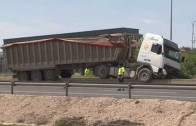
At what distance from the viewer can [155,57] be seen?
107 feet

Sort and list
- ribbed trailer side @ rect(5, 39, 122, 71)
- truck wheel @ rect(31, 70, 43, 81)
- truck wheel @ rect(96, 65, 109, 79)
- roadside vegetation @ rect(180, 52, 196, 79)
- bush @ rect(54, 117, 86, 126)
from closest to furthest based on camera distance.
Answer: bush @ rect(54, 117, 86, 126)
ribbed trailer side @ rect(5, 39, 122, 71)
truck wheel @ rect(96, 65, 109, 79)
truck wheel @ rect(31, 70, 43, 81)
roadside vegetation @ rect(180, 52, 196, 79)

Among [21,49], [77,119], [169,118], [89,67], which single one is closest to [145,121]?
[169,118]

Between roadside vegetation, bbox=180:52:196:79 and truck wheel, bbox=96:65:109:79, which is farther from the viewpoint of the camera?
roadside vegetation, bbox=180:52:196:79

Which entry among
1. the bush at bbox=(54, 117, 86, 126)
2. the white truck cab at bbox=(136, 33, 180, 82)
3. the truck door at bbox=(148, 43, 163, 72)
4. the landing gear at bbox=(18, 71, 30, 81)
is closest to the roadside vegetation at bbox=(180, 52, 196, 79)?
the white truck cab at bbox=(136, 33, 180, 82)

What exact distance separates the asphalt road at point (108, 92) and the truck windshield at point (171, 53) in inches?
571

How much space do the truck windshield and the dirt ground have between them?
52.7 feet

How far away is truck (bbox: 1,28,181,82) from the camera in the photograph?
108ft

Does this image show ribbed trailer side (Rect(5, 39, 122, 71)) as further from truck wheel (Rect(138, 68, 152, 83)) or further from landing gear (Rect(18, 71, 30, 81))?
truck wheel (Rect(138, 68, 152, 83))

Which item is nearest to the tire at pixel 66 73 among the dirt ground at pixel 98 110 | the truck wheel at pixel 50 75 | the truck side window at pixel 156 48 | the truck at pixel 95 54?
the truck at pixel 95 54

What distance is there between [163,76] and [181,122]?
20148 millimetres

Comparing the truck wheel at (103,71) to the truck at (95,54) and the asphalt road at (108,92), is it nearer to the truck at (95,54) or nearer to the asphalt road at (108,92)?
the truck at (95,54)

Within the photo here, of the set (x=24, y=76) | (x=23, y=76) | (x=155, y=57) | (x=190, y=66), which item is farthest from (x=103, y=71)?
(x=190, y=66)

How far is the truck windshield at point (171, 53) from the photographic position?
1296 inches

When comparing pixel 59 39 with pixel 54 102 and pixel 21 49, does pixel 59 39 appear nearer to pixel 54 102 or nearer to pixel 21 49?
pixel 21 49
